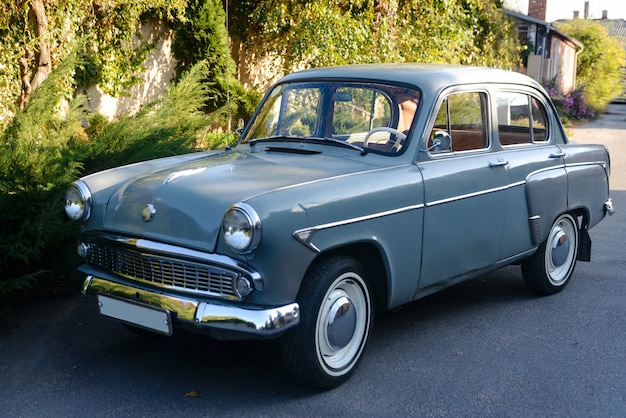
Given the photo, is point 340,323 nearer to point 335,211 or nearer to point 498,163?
point 335,211

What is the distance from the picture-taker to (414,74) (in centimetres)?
484

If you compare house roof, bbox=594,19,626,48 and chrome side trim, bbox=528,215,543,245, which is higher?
house roof, bbox=594,19,626,48

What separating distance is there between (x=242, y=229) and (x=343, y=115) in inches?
62.5

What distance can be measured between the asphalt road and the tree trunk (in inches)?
187

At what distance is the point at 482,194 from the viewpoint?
4828 millimetres

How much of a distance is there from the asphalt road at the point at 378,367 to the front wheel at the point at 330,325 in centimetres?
14

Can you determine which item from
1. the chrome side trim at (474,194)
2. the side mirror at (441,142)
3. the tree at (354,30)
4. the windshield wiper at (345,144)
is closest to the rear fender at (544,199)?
the chrome side trim at (474,194)

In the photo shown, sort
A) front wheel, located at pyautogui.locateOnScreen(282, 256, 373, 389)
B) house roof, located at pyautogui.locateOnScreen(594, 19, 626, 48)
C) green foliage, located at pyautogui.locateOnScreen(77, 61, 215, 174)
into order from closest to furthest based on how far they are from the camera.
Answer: front wheel, located at pyautogui.locateOnScreen(282, 256, 373, 389) → green foliage, located at pyautogui.locateOnScreen(77, 61, 215, 174) → house roof, located at pyautogui.locateOnScreen(594, 19, 626, 48)

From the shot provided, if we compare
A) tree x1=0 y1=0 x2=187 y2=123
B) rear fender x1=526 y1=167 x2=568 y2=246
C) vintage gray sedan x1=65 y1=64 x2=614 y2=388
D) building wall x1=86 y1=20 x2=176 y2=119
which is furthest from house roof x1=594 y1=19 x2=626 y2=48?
vintage gray sedan x1=65 y1=64 x2=614 y2=388

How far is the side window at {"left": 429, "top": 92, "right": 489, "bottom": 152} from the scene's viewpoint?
4.71 meters

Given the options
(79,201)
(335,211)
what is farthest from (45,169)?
(335,211)

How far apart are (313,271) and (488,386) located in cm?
115

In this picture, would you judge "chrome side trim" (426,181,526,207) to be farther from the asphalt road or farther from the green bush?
the green bush

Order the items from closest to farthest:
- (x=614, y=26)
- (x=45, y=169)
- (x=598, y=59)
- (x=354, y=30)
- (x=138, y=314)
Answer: (x=138, y=314) → (x=45, y=169) → (x=354, y=30) → (x=598, y=59) → (x=614, y=26)
